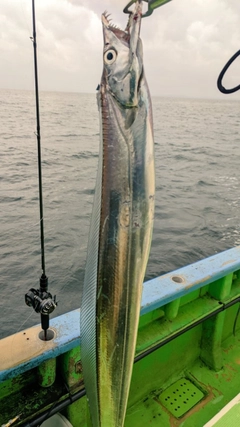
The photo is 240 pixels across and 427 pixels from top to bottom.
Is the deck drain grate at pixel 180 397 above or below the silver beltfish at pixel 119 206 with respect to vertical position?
below

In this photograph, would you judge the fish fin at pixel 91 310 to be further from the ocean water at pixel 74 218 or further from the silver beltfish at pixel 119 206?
the ocean water at pixel 74 218

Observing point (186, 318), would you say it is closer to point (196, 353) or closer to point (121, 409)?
point (196, 353)

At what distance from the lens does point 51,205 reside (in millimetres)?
11453

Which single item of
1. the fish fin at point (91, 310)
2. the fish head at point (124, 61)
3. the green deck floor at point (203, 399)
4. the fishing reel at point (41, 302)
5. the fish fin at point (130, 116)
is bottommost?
the green deck floor at point (203, 399)

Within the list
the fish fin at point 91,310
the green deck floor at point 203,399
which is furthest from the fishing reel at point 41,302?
the green deck floor at point 203,399

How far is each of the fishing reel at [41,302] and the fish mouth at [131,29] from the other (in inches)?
65.0

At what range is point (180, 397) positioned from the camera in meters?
2.99

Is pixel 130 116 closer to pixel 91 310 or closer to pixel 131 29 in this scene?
pixel 131 29

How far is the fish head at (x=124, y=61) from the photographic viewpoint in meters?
0.77

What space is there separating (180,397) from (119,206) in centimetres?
278

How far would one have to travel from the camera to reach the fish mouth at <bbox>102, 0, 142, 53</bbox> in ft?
2.54

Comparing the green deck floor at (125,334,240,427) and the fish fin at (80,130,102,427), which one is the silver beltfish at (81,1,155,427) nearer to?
the fish fin at (80,130,102,427)

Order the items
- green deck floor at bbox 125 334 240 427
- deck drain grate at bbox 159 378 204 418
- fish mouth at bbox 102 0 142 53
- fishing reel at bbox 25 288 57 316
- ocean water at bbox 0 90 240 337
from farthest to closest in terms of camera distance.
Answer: ocean water at bbox 0 90 240 337 → deck drain grate at bbox 159 378 204 418 → green deck floor at bbox 125 334 240 427 → fishing reel at bbox 25 288 57 316 → fish mouth at bbox 102 0 142 53

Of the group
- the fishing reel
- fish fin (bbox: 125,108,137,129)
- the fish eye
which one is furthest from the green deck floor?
the fish eye
